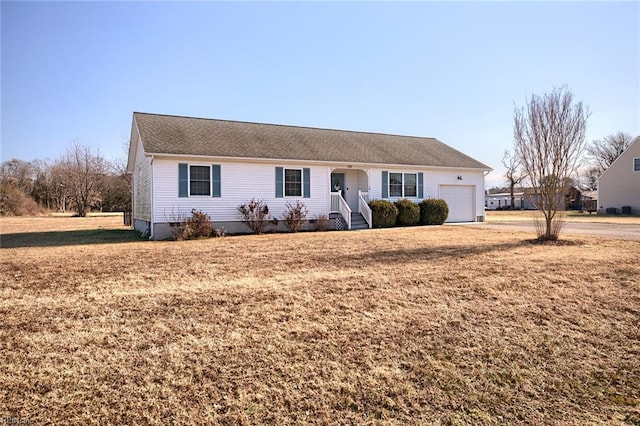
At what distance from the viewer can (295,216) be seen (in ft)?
51.9

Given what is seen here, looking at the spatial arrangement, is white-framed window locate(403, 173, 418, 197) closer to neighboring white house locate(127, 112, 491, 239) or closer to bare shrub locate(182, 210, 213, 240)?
neighboring white house locate(127, 112, 491, 239)

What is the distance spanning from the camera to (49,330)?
4.09 metres

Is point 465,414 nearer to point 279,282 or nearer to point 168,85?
point 279,282

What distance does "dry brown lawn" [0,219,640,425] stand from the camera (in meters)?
2.77

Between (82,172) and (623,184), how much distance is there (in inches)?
2131

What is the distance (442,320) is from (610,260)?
226 inches

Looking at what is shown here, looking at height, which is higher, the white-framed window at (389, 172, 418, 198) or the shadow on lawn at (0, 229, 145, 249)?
the white-framed window at (389, 172, 418, 198)

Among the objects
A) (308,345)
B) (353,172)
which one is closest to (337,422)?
(308,345)

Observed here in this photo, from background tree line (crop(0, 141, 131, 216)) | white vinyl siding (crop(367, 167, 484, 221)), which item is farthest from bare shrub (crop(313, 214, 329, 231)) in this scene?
background tree line (crop(0, 141, 131, 216))

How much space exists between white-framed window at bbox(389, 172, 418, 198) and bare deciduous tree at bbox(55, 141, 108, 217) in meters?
34.5

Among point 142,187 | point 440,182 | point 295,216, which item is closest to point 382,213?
point 295,216

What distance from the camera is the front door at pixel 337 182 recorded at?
18.3 m

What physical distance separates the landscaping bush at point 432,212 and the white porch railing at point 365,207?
3015 millimetres

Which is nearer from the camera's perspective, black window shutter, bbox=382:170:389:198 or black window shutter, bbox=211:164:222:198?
black window shutter, bbox=211:164:222:198
